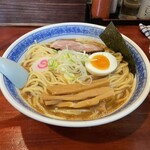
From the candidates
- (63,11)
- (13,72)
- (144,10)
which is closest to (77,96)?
(13,72)

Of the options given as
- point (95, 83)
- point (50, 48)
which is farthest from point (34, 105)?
point (50, 48)

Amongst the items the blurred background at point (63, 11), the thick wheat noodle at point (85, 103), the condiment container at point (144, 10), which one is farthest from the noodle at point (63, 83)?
the condiment container at point (144, 10)

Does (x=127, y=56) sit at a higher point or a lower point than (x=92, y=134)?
higher

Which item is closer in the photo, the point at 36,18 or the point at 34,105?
the point at 34,105

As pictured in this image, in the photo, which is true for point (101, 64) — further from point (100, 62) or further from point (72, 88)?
point (72, 88)

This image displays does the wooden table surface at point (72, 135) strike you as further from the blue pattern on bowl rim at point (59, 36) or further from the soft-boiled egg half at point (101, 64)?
the soft-boiled egg half at point (101, 64)

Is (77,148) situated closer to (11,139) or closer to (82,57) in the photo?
(11,139)
